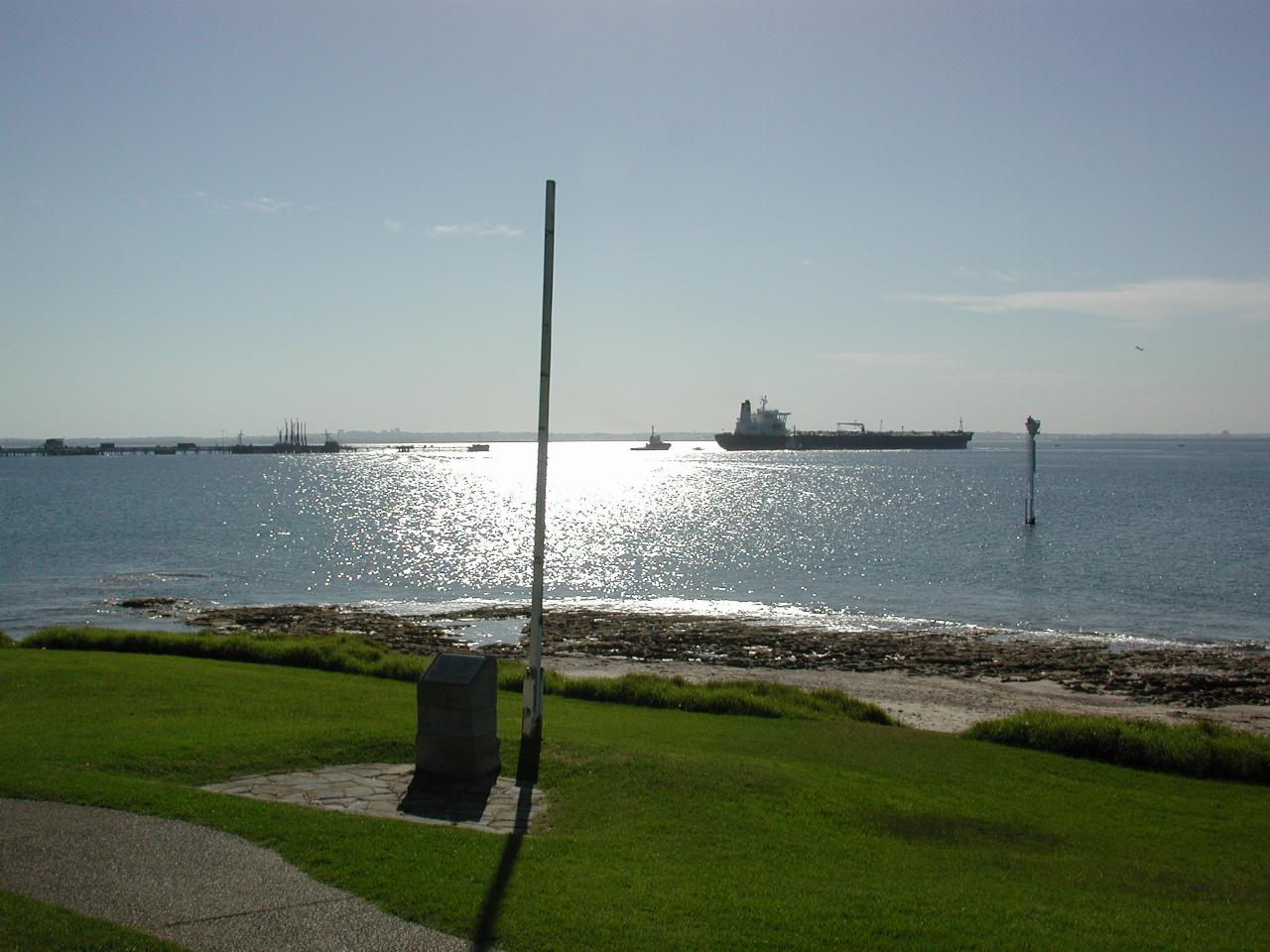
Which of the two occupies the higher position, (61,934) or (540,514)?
(540,514)

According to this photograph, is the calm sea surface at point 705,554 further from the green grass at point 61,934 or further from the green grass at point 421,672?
the green grass at point 61,934

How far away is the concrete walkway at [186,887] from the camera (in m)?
5.81

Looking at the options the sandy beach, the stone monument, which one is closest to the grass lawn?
the stone monument

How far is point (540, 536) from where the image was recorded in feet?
35.4

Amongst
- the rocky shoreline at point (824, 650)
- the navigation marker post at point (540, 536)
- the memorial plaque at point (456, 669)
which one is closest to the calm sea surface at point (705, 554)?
the rocky shoreline at point (824, 650)

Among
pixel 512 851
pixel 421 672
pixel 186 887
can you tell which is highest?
pixel 186 887

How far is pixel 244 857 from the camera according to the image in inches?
277

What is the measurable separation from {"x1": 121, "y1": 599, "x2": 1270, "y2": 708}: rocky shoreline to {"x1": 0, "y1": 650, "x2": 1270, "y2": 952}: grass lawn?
13.1 meters

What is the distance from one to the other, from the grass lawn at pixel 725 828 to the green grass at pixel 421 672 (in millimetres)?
2082

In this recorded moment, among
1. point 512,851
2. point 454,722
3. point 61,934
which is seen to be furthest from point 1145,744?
point 61,934

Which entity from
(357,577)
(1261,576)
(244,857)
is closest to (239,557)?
(357,577)

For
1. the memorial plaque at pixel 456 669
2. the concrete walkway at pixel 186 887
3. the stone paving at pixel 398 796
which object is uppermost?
the memorial plaque at pixel 456 669

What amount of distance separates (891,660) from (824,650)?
2.15m

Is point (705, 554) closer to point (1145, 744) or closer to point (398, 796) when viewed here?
point (1145, 744)
